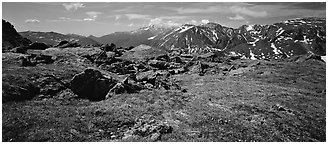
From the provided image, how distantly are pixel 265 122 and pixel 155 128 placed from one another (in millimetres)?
11032

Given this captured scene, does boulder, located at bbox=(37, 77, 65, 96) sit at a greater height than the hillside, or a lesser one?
greater

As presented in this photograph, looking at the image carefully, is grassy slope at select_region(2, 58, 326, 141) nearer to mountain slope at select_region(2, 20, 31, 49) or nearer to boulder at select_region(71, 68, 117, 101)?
boulder at select_region(71, 68, 117, 101)

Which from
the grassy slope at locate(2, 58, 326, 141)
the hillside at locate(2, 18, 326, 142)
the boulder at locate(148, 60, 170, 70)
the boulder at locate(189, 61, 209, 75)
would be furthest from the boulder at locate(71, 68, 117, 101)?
the boulder at locate(148, 60, 170, 70)

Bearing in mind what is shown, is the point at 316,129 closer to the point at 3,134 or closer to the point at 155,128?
the point at 155,128

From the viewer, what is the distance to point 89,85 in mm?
32125

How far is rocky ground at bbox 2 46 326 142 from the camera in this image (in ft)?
72.9

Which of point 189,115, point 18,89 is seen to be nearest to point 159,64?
point 189,115

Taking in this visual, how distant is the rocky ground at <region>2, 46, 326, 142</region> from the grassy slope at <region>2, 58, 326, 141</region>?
0.07 meters

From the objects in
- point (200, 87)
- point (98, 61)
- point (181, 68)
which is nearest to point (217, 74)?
point (181, 68)

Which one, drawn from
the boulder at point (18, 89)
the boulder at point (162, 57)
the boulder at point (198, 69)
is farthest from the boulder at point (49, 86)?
the boulder at point (162, 57)

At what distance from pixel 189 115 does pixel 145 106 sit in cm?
484

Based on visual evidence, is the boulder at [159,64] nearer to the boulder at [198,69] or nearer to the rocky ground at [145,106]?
the boulder at [198,69]

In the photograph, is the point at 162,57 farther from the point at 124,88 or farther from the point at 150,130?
the point at 150,130

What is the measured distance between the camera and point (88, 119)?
24.8m
